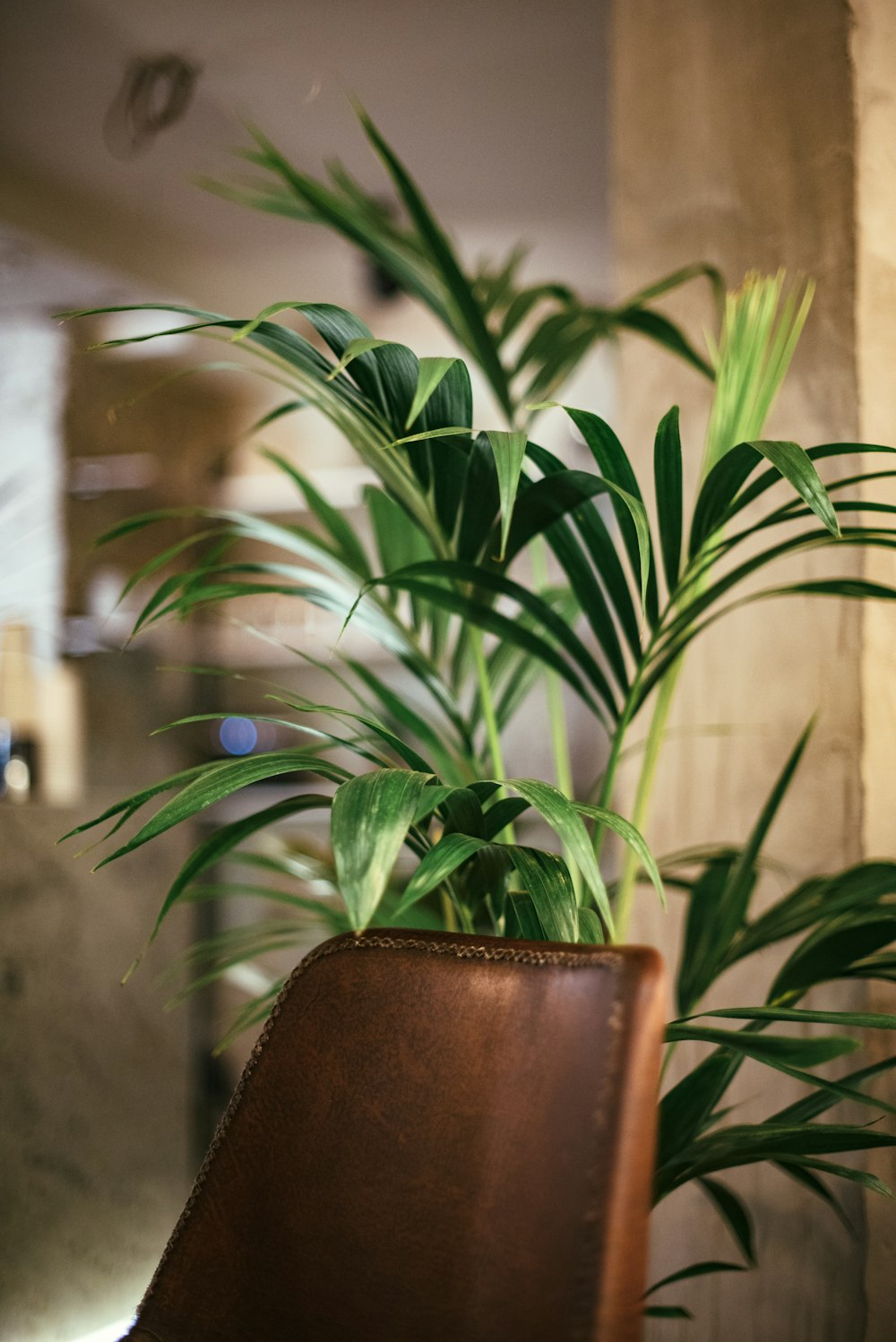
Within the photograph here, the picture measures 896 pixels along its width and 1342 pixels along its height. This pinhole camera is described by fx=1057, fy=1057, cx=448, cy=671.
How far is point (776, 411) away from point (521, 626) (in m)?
0.60

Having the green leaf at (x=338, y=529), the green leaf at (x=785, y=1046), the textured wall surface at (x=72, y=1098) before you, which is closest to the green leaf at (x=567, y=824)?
the green leaf at (x=785, y=1046)

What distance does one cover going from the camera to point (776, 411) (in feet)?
4.51

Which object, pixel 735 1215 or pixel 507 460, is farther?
pixel 735 1215

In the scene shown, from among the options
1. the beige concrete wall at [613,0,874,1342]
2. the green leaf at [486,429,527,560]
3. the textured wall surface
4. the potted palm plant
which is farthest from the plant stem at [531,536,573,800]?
the textured wall surface

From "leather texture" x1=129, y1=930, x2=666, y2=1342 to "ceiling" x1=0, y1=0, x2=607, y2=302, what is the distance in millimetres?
1741

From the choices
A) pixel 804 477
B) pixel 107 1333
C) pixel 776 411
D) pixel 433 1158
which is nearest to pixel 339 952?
pixel 433 1158

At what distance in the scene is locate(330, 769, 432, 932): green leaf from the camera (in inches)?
23.3

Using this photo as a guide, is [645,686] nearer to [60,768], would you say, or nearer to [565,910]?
[565,910]

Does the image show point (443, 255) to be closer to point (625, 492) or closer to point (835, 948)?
point (625, 492)

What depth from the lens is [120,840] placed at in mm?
1853

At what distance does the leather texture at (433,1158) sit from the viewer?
2.24 feet

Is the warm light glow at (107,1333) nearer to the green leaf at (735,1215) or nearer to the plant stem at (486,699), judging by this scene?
the green leaf at (735,1215)

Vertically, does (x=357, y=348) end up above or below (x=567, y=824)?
above

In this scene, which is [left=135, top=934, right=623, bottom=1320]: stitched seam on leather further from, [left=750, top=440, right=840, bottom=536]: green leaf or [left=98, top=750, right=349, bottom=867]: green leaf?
[left=750, top=440, right=840, bottom=536]: green leaf
